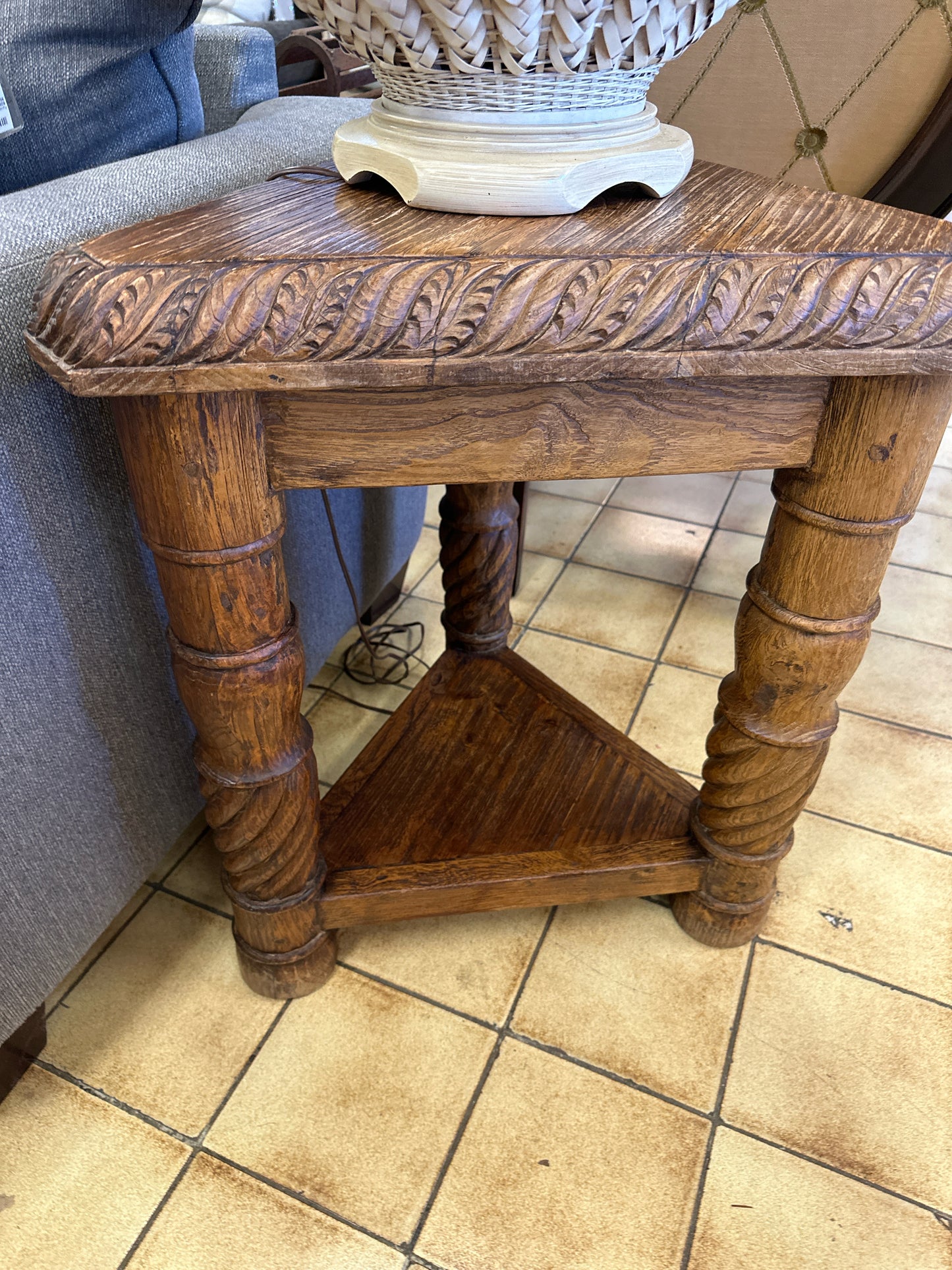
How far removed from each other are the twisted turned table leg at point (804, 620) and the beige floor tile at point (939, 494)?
1.15 meters

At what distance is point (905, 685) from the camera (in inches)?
53.1

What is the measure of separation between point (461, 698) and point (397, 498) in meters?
0.30

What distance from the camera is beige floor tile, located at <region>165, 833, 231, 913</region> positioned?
1.02 m

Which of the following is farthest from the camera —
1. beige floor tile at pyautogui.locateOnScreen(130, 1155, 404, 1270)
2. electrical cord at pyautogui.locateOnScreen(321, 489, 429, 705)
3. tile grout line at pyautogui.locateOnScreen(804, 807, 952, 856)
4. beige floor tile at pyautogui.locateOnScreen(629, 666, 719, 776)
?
electrical cord at pyautogui.locateOnScreen(321, 489, 429, 705)

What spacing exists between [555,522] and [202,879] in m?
0.96

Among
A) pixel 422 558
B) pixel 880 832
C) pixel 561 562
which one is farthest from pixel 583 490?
pixel 880 832

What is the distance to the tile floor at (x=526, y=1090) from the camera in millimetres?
758

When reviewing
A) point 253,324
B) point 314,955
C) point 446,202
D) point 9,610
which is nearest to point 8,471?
point 9,610

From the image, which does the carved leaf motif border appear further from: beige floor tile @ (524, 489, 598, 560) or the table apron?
beige floor tile @ (524, 489, 598, 560)

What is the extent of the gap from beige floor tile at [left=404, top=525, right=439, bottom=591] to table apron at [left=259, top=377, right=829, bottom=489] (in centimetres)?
93

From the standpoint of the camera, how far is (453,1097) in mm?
849

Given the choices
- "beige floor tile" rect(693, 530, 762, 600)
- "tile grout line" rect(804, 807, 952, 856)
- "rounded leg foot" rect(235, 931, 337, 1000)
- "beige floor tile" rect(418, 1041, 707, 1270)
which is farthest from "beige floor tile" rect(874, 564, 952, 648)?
"rounded leg foot" rect(235, 931, 337, 1000)

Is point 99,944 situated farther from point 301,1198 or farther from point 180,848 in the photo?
point 301,1198

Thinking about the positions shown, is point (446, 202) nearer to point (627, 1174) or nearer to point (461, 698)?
point (461, 698)
